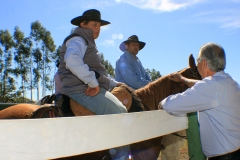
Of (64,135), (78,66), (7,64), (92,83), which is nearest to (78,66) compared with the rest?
(78,66)

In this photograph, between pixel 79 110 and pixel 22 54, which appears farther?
pixel 22 54

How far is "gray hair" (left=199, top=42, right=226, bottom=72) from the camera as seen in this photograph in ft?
7.69

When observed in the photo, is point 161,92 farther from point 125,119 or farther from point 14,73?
point 14,73

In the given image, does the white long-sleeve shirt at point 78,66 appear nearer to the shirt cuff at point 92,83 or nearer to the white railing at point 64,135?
the shirt cuff at point 92,83

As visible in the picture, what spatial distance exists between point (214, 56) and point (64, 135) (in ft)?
5.27

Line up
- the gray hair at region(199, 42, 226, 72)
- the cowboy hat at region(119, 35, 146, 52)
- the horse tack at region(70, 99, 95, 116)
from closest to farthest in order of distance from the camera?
the gray hair at region(199, 42, 226, 72) < the horse tack at region(70, 99, 95, 116) < the cowboy hat at region(119, 35, 146, 52)

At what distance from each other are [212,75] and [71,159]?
1489mm

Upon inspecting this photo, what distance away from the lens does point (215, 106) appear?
2.28 meters

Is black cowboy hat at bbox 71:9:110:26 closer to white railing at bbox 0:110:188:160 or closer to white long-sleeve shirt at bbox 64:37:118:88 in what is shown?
white long-sleeve shirt at bbox 64:37:118:88

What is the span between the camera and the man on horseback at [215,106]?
2.23 m

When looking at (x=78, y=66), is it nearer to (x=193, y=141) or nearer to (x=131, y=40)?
(x=193, y=141)

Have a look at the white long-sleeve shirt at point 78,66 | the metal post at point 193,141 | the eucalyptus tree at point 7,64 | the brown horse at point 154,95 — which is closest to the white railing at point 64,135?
the metal post at point 193,141

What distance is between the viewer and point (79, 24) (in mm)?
3430

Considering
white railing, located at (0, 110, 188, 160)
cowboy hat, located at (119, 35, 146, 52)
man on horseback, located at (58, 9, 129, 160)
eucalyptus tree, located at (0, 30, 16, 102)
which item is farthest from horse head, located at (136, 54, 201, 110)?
eucalyptus tree, located at (0, 30, 16, 102)
